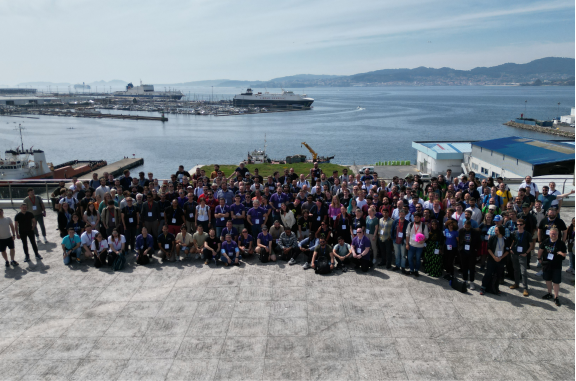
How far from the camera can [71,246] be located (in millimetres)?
7891

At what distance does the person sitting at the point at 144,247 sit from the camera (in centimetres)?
792

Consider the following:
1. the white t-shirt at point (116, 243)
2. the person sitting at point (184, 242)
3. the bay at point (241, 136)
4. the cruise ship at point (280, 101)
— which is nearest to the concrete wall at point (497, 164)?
the person sitting at point (184, 242)

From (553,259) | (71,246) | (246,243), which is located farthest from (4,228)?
(553,259)

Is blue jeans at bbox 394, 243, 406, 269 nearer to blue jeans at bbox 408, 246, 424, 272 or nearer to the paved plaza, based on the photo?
blue jeans at bbox 408, 246, 424, 272

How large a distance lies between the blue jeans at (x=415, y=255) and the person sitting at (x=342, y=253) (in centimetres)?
108

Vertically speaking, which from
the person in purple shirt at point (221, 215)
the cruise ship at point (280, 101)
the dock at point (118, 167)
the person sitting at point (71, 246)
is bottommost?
the dock at point (118, 167)

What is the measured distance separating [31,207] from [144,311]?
15.3ft

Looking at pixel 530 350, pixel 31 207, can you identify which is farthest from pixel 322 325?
pixel 31 207

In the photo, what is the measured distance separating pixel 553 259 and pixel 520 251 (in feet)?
1.51

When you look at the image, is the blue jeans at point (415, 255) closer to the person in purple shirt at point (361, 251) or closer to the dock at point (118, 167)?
the person in purple shirt at point (361, 251)

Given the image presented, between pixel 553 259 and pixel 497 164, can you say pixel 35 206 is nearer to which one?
pixel 553 259

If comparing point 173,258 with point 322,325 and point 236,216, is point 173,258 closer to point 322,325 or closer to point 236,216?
point 236,216

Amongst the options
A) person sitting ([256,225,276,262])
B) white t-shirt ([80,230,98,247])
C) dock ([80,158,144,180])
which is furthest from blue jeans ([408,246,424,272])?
dock ([80,158,144,180])

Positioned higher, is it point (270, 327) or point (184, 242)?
point (184, 242)
